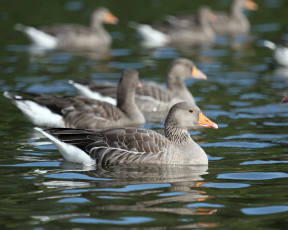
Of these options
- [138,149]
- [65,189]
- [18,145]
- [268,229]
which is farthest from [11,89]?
[268,229]

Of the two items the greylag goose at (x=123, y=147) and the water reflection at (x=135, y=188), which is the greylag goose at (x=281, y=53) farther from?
the water reflection at (x=135, y=188)

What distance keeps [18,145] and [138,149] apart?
2.81 m

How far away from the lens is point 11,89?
18.4 meters

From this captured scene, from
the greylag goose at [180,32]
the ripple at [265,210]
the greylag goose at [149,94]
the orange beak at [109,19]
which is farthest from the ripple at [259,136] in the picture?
the orange beak at [109,19]

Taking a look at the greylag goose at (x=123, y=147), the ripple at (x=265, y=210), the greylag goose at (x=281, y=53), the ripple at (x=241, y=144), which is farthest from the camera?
the greylag goose at (x=281, y=53)

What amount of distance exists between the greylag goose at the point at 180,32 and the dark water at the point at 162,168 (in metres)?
2.63

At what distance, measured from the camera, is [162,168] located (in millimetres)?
11133

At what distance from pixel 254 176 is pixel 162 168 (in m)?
1.54

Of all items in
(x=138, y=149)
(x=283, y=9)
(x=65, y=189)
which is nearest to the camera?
(x=65, y=189)

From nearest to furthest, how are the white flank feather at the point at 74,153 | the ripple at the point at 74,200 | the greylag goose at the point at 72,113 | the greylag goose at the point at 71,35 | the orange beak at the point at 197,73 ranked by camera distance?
the ripple at the point at 74,200 → the white flank feather at the point at 74,153 → the greylag goose at the point at 72,113 → the orange beak at the point at 197,73 → the greylag goose at the point at 71,35

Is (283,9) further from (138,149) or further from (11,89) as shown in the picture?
(138,149)

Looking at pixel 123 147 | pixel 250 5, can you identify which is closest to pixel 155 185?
pixel 123 147

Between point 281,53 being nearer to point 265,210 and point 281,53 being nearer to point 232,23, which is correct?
point 232,23

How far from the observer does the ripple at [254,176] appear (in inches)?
412
